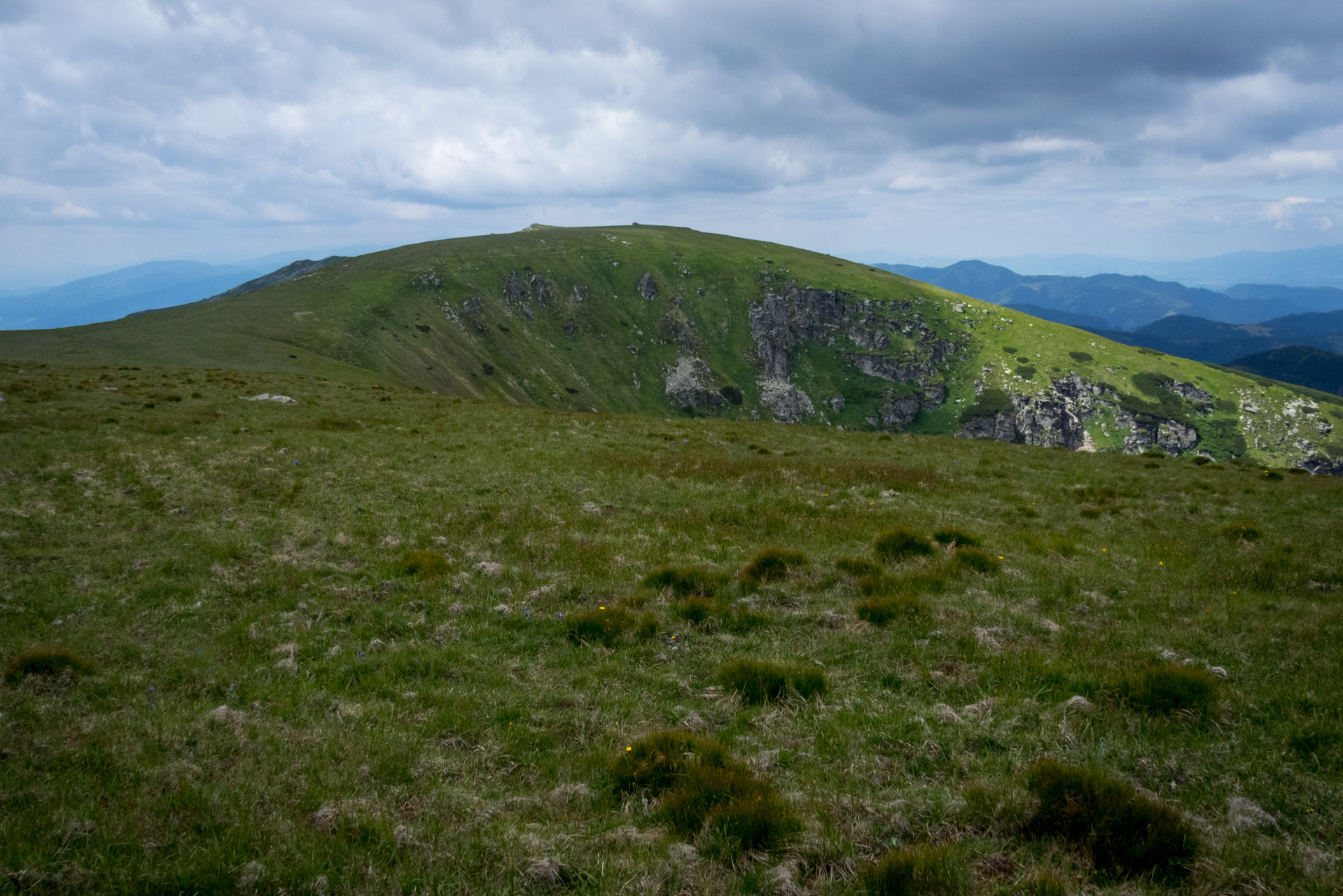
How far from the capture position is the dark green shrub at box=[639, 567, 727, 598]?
13.9 metres

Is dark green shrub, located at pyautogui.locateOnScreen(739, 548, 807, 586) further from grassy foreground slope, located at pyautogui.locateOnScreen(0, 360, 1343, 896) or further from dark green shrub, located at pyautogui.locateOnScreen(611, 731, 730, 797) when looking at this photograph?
dark green shrub, located at pyautogui.locateOnScreen(611, 731, 730, 797)

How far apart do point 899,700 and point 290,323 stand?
134 metres

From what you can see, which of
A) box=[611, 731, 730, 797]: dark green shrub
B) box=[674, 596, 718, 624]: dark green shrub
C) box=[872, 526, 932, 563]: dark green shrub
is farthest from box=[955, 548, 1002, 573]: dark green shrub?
box=[611, 731, 730, 797]: dark green shrub

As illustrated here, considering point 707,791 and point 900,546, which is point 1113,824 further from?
point 900,546

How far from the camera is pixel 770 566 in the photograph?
48.3 feet

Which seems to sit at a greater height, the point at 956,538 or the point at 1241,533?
the point at 956,538

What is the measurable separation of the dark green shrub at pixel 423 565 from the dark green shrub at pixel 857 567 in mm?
9418

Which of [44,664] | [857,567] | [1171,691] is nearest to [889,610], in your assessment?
[857,567]

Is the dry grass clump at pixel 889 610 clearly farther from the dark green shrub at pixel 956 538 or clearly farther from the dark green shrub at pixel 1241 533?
the dark green shrub at pixel 1241 533

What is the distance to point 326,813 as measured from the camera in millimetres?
6531

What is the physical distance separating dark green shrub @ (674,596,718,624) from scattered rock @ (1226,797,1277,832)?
25.7 feet

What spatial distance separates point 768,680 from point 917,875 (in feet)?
13.6

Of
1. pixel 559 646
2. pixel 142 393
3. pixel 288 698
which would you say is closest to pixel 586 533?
pixel 559 646

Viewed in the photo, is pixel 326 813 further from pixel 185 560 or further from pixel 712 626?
pixel 185 560
